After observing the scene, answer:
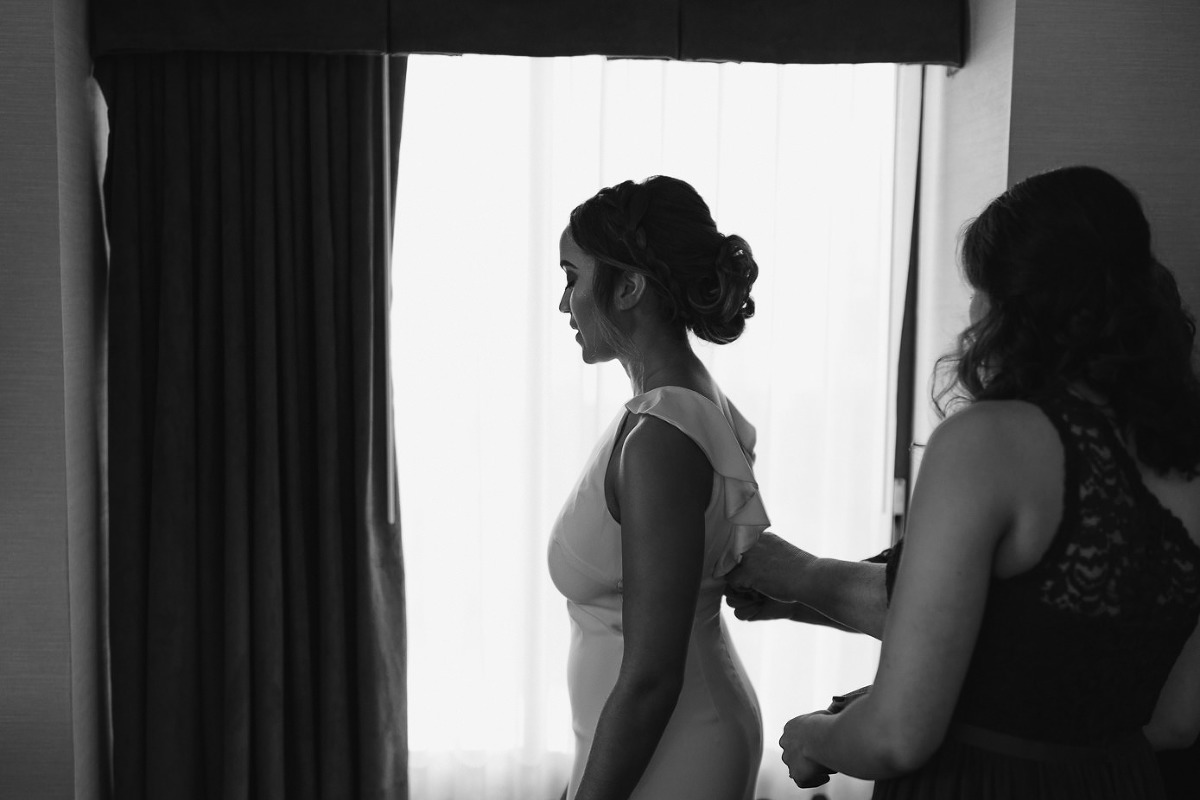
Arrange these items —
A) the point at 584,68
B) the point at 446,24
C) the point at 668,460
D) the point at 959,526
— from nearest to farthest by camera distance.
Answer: the point at 959,526
the point at 668,460
the point at 446,24
the point at 584,68

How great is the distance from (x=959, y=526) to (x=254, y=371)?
1.86 m

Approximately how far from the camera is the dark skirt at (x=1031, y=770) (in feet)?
3.63

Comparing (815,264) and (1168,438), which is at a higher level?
(815,264)

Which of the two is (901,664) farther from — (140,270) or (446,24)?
(140,270)

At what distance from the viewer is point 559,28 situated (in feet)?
7.59

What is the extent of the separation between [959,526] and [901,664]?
0.16 m

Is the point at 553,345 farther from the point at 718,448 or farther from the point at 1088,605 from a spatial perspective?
the point at 1088,605

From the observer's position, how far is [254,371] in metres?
2.40

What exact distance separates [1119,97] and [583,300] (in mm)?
1464

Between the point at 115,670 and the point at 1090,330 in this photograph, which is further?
the point at 115,670

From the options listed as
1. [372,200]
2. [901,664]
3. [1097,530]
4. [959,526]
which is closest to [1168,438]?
[1097,530]

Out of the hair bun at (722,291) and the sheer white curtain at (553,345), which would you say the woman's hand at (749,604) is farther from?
the sheer white curtain at (553,345)

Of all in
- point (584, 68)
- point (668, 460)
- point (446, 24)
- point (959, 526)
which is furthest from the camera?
point (584, 68)

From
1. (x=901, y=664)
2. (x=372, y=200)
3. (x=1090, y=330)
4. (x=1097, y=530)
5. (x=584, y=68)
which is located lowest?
(x=901, y=664)
